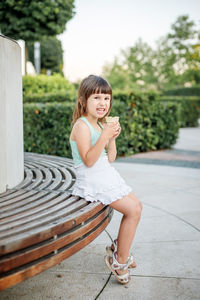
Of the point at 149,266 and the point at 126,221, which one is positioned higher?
the point at 126,221

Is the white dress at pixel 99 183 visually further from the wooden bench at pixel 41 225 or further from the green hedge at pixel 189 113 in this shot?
the green hedge at pixel 189 113

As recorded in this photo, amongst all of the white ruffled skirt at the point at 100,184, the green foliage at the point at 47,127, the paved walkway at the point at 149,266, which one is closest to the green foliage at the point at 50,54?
the green foliage at the point at 47,127

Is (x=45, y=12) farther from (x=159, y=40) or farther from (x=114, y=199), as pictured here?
(x=159, y=40)

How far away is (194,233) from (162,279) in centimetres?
106

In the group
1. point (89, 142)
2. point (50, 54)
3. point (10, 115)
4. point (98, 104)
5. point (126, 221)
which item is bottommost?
point (126, 221)

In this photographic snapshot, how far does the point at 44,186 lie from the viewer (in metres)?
2.92

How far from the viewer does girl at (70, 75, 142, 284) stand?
251 cm

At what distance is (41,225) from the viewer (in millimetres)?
1952

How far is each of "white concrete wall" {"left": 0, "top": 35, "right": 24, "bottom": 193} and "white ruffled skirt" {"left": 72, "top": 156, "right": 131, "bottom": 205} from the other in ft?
2.17

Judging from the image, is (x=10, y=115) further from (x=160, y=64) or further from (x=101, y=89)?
(x=160, y=64)

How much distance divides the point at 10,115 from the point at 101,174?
37.2 inches

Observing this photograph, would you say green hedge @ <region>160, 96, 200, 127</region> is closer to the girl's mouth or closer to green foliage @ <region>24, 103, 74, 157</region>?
green foliage @ <region>24, 103, 74, 157</region>

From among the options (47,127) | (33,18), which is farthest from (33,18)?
(47,127)

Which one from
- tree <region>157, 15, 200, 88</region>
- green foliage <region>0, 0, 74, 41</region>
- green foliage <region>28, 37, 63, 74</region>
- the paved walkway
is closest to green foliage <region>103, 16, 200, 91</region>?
tree <region>157, 15, 200, 88</region>
